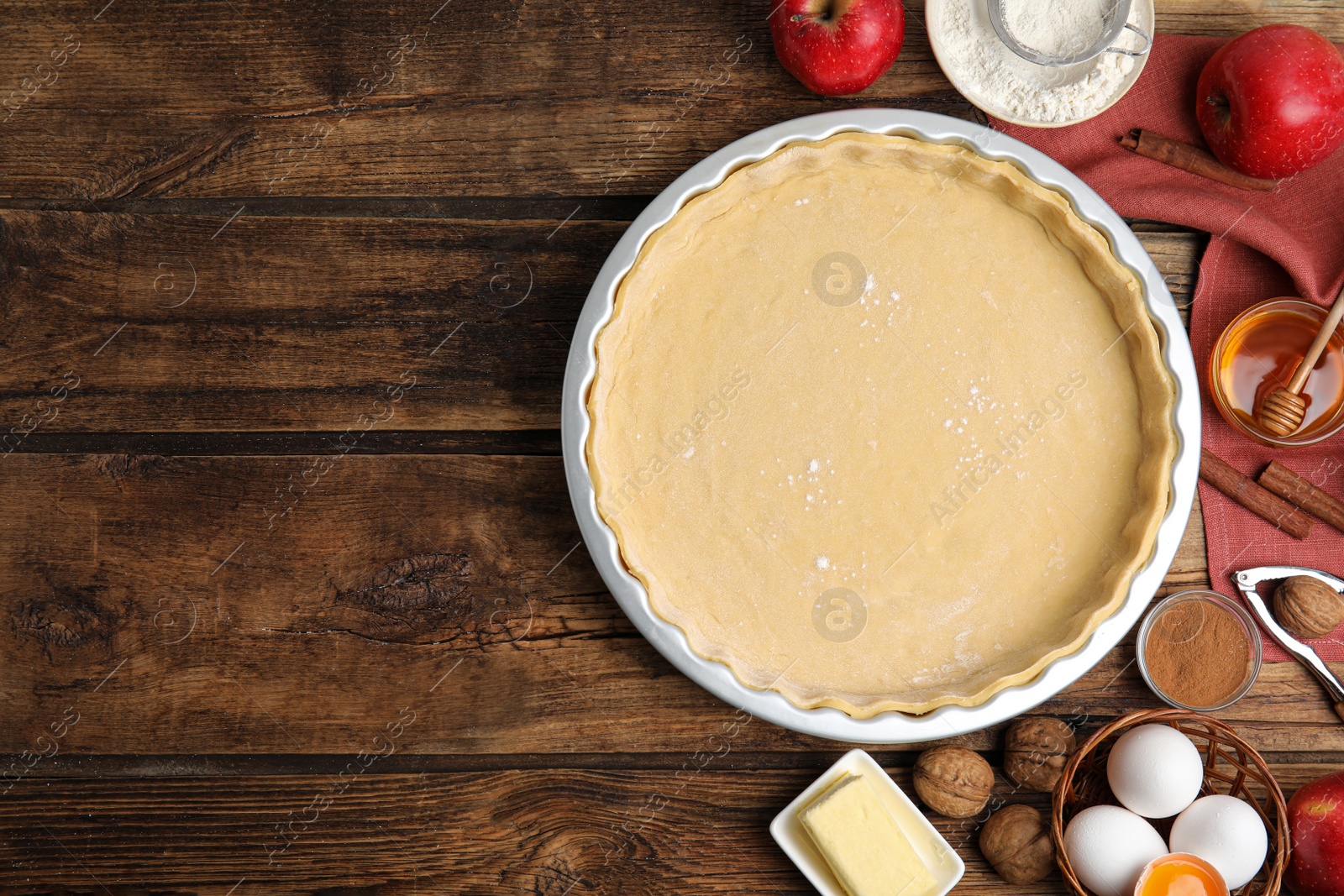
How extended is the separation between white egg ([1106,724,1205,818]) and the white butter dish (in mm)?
271

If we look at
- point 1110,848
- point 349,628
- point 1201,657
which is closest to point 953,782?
point 1110,848

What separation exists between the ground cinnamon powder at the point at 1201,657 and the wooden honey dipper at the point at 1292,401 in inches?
11.4

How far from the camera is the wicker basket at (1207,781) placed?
1.19 metres

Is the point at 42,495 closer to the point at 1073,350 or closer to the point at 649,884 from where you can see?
the point at 649,884

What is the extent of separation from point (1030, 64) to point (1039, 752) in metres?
1.05

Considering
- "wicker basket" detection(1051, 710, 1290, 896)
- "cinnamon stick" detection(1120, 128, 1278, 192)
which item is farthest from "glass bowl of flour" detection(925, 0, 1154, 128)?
"wicker basket" detection(1051, 710, 1290, 896)

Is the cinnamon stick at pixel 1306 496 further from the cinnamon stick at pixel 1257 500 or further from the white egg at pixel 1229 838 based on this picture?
the white egg at pixel 1229 838

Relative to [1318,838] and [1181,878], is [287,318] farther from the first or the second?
[1318,838]

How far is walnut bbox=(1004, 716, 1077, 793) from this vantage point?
125cm

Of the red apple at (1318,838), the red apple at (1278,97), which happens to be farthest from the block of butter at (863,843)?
the red apple at (1278,97)

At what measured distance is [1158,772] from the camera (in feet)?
3.85

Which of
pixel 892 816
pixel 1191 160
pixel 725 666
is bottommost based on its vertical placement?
pixel 892 816

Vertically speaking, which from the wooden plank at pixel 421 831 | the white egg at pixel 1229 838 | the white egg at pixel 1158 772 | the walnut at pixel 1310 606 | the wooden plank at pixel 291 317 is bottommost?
the wooden plank at pixel 421 831

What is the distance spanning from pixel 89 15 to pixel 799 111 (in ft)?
3.91
